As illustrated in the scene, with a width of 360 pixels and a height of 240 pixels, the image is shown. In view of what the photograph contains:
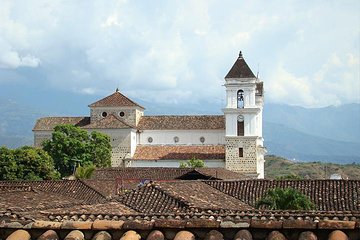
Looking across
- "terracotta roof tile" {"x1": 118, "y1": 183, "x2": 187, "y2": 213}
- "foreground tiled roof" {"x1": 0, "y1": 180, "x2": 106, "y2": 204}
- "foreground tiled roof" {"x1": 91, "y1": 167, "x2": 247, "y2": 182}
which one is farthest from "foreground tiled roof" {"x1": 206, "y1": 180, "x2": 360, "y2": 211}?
"foreground tiled roof" {"x1": 91, "y1": 167, "x2": 247, "y2": 182}

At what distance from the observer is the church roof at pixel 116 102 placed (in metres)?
66.7

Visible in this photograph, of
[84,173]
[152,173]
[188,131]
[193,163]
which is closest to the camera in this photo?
[152,173]

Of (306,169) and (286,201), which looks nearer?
(286,201)

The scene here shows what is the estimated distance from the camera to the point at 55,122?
6800cm

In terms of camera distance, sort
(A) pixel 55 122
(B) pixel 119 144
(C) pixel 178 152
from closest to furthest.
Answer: (B) pixel 119 144, (C) pixel 178 152, (A) pixel 55 122

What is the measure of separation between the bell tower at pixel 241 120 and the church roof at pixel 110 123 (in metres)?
10.1

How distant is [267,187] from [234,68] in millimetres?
34895

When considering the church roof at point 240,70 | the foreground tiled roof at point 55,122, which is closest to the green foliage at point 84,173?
the church roof at point 240,70

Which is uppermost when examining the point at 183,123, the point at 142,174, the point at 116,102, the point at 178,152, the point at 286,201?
the point at 116,102

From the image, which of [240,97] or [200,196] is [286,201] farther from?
[240,97]

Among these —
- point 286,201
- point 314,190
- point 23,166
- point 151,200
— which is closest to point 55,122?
point 23,166

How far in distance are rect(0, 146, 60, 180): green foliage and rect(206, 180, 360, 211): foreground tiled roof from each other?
71.9 ft

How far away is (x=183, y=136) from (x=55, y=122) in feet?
44.9

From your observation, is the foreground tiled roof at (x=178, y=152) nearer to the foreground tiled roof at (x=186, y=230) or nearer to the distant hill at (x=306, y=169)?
the distant hill at (x=306, y=169)
